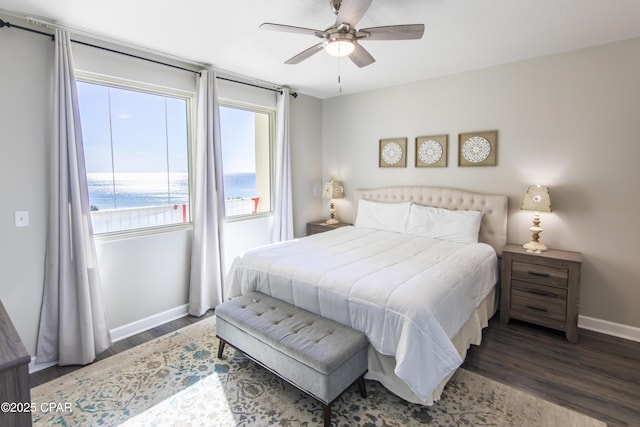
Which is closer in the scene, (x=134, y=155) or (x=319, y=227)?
(x=134, y=155)

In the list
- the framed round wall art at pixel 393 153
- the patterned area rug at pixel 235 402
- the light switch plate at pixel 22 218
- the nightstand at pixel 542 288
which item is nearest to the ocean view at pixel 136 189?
the light switch plate at pixel 22 218

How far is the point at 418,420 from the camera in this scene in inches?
77.5

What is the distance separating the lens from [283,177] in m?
4.43

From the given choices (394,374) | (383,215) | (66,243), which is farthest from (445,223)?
(66,243)

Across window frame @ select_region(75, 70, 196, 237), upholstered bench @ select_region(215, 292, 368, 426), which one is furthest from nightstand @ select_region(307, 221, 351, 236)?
upholstered bench @ select_region(215, 292, 368, 426)

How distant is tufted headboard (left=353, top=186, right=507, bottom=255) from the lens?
3.47 metres

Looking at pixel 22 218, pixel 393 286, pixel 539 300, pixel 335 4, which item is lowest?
pixel 539 300

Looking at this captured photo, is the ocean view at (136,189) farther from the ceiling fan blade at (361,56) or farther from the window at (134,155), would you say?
the ceiling fan blade at (361,56)

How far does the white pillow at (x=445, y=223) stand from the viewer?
11.3 feet

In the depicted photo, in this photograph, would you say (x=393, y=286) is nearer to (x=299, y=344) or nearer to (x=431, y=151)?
(x=299, y=344)

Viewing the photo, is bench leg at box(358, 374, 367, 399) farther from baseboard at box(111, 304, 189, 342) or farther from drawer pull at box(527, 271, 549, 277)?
baseboard at box(111, 304, 189, 342)

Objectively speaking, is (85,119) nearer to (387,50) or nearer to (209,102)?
(209,102)

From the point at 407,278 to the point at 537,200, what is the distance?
1.75 m

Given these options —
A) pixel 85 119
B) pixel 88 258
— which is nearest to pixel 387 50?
pixel 85 119
